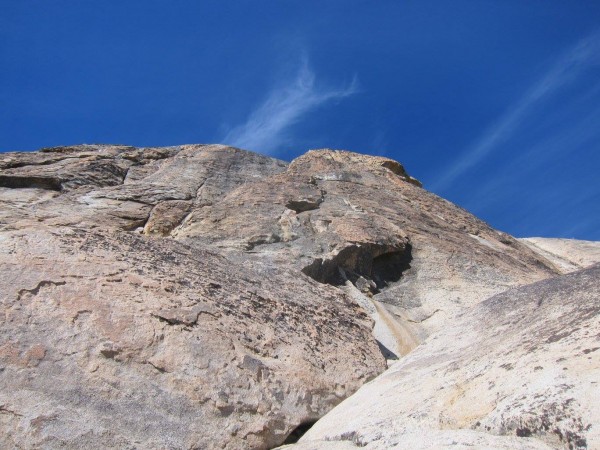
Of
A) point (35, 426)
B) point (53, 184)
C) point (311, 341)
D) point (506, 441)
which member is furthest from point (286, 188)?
point (506, 441)

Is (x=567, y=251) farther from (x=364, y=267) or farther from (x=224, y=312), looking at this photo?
(x=224, y=312)

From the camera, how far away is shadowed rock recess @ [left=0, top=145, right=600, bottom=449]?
5016 millimetres

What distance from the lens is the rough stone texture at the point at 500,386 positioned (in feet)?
12.5

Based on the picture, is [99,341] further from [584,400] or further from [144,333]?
[584,400]

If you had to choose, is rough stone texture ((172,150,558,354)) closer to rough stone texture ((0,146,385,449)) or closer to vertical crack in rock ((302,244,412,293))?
vertical crack in rock ((302,244,412,293))

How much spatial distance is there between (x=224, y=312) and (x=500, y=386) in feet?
10.6

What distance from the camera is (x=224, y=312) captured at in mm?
6848

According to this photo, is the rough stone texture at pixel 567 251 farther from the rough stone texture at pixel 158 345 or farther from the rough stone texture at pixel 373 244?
the rough stone texture at pixel 158 345

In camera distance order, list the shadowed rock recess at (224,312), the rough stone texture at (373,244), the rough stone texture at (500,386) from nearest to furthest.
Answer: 1. the rough stone texture at (500,386)
2. the shadowed rock recess at (224,312)
3. the rough stone texture at (373,244)

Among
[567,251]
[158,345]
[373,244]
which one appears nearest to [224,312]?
[158,345]

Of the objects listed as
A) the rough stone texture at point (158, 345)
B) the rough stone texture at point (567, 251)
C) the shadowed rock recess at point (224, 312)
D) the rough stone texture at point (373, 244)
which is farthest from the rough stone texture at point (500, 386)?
the rough stone texture at point (567, 251)

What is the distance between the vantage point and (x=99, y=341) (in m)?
5.73

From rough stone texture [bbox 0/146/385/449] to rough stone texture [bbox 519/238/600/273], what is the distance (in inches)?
→ 383

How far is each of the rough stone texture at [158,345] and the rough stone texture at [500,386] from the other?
23.6 inches
